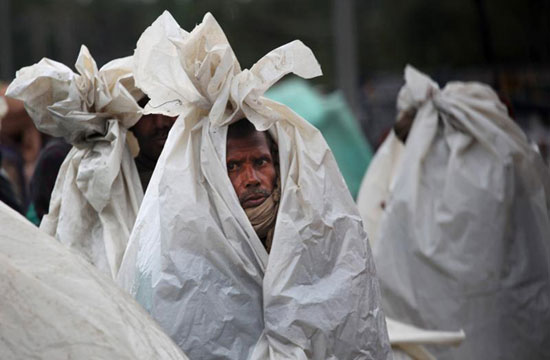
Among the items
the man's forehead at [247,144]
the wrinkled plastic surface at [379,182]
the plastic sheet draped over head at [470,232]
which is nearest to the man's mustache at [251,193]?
the man's forehead at [247,144]

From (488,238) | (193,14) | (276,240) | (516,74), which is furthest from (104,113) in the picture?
(193,14)

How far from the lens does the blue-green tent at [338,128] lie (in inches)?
445

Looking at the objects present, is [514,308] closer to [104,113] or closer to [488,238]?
[488,238]

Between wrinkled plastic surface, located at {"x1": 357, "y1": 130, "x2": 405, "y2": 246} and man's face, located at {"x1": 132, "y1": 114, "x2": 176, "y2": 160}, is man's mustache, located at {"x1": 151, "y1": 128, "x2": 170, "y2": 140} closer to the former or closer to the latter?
man's face, located at {"x1": 132, "y1": 114, "x2": 176, "y2": 160}

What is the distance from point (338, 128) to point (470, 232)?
5282 millimetres

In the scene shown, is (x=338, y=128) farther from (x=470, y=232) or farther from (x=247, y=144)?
(x=247, y=144)

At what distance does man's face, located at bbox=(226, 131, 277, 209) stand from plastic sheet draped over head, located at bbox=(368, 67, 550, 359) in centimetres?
253

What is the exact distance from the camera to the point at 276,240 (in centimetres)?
394

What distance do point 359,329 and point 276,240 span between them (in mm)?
363

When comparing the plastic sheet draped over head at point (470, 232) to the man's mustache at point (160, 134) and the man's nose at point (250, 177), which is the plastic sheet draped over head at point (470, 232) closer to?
the man's mustache at point (160, 134)

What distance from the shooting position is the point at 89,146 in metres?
5.06

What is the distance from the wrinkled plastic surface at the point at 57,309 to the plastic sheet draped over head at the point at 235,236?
116cm

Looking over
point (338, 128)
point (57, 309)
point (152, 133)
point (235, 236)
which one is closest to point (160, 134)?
point (152, 133)

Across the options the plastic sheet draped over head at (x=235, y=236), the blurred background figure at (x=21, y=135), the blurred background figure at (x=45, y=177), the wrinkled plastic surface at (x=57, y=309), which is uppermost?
the wrinkled plastic surface at (x=57, y=309)
